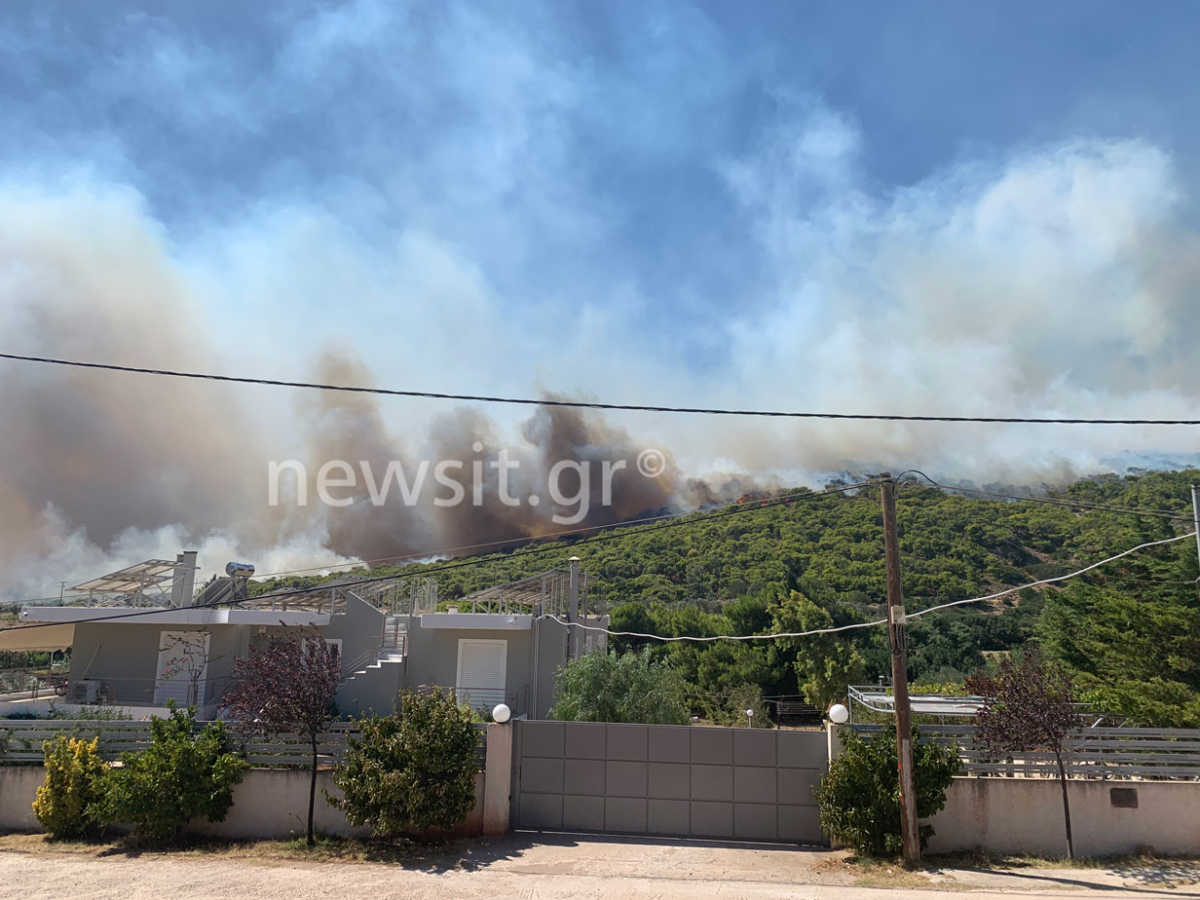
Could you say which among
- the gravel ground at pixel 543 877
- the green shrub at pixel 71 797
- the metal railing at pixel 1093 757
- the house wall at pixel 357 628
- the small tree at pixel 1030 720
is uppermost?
the house wall at pixel 357 628

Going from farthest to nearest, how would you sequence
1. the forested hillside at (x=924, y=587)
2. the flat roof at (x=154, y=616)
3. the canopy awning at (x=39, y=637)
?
the forested hillside at (x=924, y=587) < the canopy awning at (x=39, y=637) < the flat roof at (x=154, y=616)

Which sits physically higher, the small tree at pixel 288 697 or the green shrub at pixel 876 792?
the small tree at pixel 288 697

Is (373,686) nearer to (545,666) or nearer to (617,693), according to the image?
(545,666)

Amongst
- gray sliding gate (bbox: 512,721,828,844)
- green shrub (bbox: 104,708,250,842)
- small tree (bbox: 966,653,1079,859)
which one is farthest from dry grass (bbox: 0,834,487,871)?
small tree (bbox: 966,653,1079,859)

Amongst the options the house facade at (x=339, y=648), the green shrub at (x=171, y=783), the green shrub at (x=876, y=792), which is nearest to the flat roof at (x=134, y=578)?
the house facade at (x=339, y=648)

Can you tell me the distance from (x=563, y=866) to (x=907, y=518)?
7284cm

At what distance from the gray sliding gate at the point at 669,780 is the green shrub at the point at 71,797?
6.39 m

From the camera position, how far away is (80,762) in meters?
13.4

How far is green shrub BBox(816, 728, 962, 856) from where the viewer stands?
12.4 metres

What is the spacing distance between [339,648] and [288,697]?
26.0ft

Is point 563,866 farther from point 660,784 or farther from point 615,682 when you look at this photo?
point 615,682

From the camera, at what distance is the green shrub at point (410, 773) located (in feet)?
41.1

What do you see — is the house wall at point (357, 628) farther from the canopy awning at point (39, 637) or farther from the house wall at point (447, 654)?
the canopy awning at point (39, 637)

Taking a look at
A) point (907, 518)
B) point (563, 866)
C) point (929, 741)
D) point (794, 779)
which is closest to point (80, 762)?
point (563, 866)
